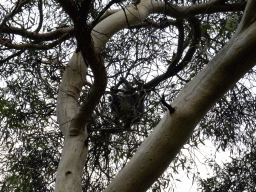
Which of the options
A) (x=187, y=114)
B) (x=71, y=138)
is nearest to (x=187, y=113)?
(x=187, y=114)

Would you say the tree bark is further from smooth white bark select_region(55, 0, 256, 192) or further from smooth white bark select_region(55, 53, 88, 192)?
smooth white bark select_region(55, 53, 88, 192)

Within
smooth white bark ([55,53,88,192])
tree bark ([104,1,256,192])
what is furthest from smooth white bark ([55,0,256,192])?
smooth white bark ([55,53,88,192])

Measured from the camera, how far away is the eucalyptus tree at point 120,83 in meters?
1.56

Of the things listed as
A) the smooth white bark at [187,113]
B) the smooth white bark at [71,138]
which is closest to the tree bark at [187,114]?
the smooth white bark at [187,113]

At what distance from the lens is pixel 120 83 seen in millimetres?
3270

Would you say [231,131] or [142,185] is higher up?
[231,131]

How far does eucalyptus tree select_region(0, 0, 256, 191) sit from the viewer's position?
1557mm

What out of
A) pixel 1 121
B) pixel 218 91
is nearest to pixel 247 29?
pixel 218 91

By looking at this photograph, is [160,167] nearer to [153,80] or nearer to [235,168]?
[153,80]

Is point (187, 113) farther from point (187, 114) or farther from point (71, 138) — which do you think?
point (71, 138)

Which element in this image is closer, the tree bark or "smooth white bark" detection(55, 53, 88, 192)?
the tree bark

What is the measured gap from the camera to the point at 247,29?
5.27 feet

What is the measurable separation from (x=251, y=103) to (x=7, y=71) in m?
3.17

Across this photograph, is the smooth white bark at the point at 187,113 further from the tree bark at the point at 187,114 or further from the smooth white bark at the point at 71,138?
the smooth white bark at the point at 71,138
